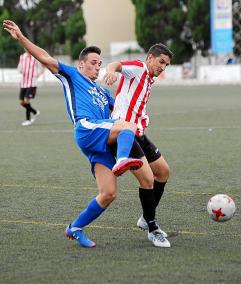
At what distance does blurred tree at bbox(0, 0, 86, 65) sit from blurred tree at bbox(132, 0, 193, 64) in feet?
37.5

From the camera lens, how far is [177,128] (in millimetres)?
21016

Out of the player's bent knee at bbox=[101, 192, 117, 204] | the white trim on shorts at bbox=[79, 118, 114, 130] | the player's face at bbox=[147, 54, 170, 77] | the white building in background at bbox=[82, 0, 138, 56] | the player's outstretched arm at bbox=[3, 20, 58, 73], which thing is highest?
the player's outstretched arm at bbox=[3, 20, 58, 73]

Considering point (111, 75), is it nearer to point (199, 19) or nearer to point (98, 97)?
point (98, 97)

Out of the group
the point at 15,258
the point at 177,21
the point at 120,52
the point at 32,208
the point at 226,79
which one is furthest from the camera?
the point at 120,52

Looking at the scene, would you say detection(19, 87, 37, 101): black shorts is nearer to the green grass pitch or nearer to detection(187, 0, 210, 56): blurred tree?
the green grass pitch

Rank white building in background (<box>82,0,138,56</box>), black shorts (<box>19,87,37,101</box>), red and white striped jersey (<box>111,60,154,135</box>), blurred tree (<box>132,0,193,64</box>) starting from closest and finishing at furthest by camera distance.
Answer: red and white striped jersey (<box>111,60,154,135</box>) < black shorts (<box>19,87,37,101</box>) < blurred tree (<box>132,0,193,64</box>) < white building in background (<box>82,0,138,56</box>)

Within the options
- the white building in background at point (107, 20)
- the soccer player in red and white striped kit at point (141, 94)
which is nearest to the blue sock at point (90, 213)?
the soccer player in red and white striped kit at point (141, 94)

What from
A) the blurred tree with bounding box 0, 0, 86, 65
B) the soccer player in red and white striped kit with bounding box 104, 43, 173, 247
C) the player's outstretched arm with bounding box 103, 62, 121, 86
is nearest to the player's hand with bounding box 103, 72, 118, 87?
the player's outstretched arm with bounding box 103, 62, 121, 86

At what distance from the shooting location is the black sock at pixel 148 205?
308 inches

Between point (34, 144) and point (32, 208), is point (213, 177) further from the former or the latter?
point (34, 144)

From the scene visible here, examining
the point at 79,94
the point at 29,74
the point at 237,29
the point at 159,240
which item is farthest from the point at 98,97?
the point at 237,29

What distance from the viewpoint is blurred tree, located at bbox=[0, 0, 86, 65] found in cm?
8044

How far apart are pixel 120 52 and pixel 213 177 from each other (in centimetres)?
6759

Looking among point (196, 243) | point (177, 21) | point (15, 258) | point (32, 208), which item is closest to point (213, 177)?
point (32, 208)
